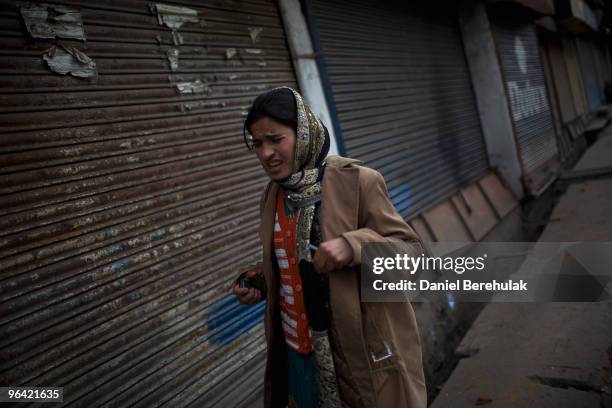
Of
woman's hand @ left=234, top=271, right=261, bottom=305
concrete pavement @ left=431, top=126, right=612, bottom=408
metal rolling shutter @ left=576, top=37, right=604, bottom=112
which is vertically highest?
metal rolling shutter @ left=576, top=37, right=604, bottom=112

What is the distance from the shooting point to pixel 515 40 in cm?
1037

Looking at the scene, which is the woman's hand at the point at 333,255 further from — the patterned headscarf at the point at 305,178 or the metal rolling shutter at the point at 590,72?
the metal rolling shutter at the point at 590,72

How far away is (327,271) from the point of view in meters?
1.39

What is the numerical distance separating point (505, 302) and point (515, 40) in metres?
8.90

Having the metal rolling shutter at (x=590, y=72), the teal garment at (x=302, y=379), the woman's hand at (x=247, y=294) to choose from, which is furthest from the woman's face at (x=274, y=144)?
the metal rolling shutter at (x=590, y=72)

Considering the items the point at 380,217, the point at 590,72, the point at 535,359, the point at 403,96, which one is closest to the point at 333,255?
the point at 380,217

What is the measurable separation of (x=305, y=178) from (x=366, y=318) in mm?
627

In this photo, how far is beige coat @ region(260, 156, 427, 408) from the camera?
1486mm

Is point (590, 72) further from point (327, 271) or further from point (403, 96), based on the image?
point (327, 271)

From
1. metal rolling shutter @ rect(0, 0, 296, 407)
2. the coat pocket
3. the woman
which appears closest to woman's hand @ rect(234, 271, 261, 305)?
the woman

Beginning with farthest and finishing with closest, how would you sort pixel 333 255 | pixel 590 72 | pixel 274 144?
pixel 590 72, pixel 274 144, pixel 333 255

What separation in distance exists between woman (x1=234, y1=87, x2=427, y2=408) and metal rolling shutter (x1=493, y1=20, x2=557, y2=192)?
330 inches

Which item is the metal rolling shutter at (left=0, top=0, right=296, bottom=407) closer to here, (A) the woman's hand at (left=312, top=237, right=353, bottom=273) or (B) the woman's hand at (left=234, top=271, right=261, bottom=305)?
(B) the woman's hand at (left=234, top=271, right=261, bottom=305)

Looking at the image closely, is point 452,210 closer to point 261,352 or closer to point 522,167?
point 522,167
